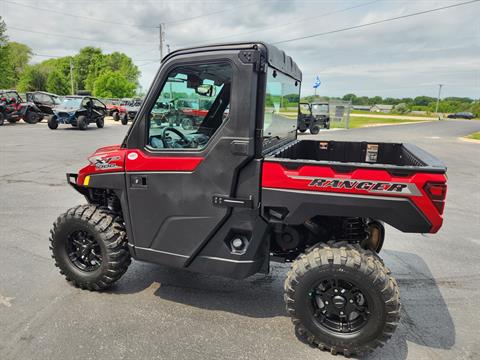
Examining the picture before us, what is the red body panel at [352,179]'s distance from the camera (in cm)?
236

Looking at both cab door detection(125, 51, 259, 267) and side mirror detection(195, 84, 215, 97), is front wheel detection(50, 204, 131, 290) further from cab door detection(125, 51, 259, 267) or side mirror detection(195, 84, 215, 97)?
side mirror detection(195, 84, 215, 97)

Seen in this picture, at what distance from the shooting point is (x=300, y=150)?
419 cm

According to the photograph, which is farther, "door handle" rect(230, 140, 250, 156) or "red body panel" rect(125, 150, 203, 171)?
"red body panel" rect(125, 150, 203, 171)

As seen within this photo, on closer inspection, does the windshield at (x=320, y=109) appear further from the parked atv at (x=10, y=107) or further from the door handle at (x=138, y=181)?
the door handle at (x=138, y=181)

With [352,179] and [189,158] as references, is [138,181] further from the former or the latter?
[352,179]

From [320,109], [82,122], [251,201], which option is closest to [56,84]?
[82,122]

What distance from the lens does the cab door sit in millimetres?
2592

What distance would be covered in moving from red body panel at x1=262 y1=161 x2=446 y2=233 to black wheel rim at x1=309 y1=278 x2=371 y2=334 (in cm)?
70

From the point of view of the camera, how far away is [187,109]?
2922 mm

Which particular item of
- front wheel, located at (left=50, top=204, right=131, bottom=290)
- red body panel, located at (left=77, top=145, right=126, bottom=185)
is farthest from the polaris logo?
front wheel, located at (left=50, top=204, right=131, bottom=290)

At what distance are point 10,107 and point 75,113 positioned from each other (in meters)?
5.29

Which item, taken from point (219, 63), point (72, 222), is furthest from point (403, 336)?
point (72, 222)

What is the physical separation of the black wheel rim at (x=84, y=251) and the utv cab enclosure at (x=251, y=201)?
9 cm

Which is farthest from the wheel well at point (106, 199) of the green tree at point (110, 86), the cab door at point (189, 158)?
the green tree at point (110, 86)
